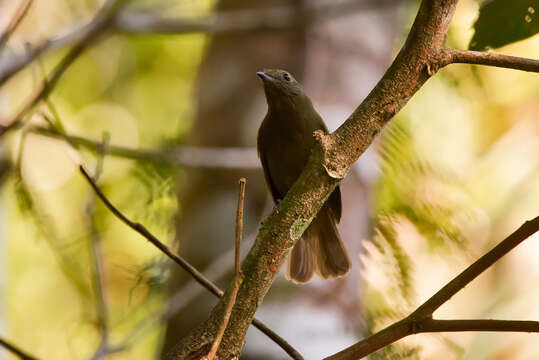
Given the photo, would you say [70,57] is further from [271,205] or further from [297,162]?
[271,205]

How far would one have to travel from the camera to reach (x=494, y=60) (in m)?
1.43

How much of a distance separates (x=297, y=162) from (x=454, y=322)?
1.94m

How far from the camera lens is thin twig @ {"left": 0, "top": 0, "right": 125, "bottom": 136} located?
2.65 metres

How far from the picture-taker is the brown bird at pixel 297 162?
3305mm

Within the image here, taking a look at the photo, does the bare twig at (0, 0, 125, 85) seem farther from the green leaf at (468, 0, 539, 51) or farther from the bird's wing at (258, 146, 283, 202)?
the green leaf at (468, 0, 539, 51)

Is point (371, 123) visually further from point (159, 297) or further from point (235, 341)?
point (159, 297)

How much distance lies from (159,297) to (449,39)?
2551 millimetres

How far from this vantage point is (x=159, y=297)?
4.14 metres

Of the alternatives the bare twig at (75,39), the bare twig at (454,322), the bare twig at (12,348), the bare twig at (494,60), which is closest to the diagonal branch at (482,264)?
the bare twig at (454,322)

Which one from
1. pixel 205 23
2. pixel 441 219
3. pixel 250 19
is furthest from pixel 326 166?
pixel 250 19

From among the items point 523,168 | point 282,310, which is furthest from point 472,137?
point 282,310

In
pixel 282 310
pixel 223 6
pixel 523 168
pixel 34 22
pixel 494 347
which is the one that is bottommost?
pixel 494 347

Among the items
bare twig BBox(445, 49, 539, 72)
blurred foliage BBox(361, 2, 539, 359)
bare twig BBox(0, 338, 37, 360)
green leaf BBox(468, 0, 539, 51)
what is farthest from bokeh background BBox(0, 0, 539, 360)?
bare twig BBox(0, 338, 37, 360)

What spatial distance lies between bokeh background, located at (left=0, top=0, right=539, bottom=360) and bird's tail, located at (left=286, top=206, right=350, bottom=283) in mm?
155
